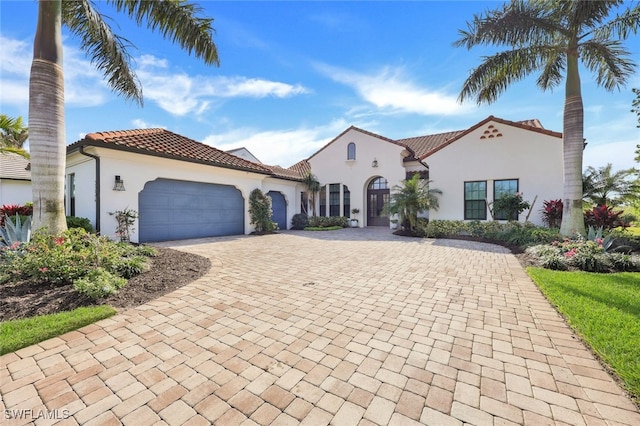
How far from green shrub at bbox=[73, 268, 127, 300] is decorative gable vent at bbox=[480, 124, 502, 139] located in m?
16.2

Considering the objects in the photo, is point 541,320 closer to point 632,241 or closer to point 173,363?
point 173,363

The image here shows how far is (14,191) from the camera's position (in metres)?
16.2

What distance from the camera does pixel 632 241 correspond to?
27.5 ft

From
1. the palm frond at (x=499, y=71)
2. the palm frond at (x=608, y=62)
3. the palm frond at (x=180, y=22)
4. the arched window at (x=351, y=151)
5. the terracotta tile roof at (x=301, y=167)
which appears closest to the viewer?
the palm frond at (x=180, y=22)

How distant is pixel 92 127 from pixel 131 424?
11407mm

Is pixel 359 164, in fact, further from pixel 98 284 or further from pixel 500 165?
pixel 98 284

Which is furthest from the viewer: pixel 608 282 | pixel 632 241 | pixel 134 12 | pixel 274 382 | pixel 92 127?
pixel 92 127

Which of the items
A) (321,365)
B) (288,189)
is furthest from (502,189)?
(321,365)

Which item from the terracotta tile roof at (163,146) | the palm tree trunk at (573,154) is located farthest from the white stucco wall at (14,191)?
the palm tree trunk at (573,154)

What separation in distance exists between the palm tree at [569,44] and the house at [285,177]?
3244mm

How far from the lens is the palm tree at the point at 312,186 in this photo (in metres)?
19.5

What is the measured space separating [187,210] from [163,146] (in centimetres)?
277

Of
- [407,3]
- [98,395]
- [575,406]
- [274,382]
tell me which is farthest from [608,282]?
[407,3]

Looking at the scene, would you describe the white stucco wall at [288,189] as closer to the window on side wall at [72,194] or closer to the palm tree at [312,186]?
the palm tree at [312,186]
